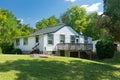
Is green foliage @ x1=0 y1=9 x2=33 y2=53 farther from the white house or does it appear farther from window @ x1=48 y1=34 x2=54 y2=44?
window @ x1=48 y1=34 x2=54 y2=44

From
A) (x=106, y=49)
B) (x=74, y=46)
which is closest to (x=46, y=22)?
(x=74, y=46)

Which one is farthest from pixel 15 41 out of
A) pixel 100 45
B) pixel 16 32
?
pixel 100 45

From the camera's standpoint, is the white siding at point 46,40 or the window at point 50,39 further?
the window at point 50,39

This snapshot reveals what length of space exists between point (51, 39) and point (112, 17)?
21.2 meters

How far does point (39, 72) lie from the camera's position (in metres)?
15.2

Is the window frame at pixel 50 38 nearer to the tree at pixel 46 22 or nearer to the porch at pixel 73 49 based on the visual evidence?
the porch at pixel 73 49

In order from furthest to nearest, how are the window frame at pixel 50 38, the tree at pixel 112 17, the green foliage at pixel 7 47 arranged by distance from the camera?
the green foliage at pixel 7 47 → the window frame at pixel 50 38 → the tree at pixel 112 17

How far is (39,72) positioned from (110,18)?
7.64 meters

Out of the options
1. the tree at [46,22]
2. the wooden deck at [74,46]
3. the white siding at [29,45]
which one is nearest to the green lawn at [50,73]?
the wooden deck at [74,46]

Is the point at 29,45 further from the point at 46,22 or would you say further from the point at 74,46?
the point at 46,22

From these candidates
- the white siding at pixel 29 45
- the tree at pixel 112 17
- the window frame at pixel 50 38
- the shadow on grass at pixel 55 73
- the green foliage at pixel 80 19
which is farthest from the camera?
the green foliage at pixel 80 19

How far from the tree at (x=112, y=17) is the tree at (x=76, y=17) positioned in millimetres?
42198

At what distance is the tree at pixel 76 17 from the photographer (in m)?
64.7

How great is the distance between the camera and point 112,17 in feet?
63.3
